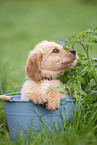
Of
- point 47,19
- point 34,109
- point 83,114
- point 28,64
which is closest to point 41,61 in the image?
point 28,64

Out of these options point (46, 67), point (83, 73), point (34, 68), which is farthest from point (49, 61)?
point (83, 73)

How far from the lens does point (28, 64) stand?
2.80 meters

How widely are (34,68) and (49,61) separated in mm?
258

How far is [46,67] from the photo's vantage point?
287 centimetres

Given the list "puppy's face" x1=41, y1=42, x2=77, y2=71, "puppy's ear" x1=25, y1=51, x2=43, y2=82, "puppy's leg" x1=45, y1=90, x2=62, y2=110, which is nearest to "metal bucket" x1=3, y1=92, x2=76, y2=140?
"puppy's leg" x1=45, y1=90, x2=62, y2=110

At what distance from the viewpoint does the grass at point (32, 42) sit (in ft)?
7.19

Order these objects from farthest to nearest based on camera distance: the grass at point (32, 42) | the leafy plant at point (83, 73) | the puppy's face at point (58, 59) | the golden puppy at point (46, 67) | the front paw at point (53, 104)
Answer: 1. the puppy's face at point (58, 59)
2. the golden puppy at point (46, 67)
3. the leafy plant at point (83, 73)
4. the front paw at point (53, 104)
5. the grass at point (32, 42)

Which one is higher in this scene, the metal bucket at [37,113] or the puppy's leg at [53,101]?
the puppy's leg at [53,101]

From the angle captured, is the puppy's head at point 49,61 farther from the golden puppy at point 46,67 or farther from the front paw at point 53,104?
the front paw at point 53,104

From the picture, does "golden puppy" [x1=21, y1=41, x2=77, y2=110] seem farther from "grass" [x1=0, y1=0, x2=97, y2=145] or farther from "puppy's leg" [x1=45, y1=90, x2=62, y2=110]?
"grass" [x1=0, y1=0, x2=97, y2=145]

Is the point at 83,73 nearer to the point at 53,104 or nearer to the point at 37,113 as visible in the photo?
the point at 53,104

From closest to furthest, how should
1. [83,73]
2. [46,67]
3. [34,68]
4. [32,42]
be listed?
[83,73] < [34,68] < [46,67] < [32,42]

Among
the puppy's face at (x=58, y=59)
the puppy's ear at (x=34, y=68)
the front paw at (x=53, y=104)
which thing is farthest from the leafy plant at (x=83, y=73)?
the puppy's ear at (x=34, y=68)

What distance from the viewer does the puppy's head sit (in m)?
2.75
